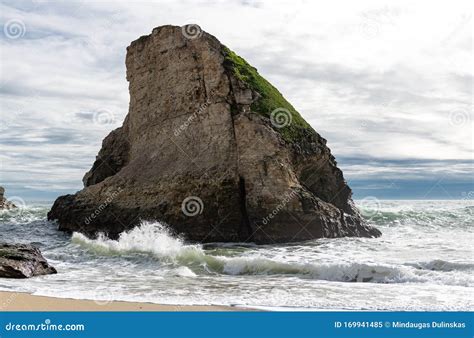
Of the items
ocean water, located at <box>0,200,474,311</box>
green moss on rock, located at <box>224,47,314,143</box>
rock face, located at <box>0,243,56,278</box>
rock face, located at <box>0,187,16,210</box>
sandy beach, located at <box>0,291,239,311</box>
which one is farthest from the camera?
rock face, located at <box>0,187,16,210</box>

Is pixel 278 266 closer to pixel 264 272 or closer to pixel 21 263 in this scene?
pixel 264 272

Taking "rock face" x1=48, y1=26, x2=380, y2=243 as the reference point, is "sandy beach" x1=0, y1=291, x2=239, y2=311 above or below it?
below

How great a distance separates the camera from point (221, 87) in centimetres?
2069

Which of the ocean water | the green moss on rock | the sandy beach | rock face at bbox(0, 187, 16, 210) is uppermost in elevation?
the green moss on rock

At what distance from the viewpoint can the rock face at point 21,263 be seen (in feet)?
41.5

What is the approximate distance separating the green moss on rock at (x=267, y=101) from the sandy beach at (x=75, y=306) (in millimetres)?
11251

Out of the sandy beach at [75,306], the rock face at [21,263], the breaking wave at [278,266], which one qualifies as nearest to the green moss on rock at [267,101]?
the breaking wave at [278,266]

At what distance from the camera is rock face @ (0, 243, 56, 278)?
12.6 m

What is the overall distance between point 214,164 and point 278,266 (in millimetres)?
6268

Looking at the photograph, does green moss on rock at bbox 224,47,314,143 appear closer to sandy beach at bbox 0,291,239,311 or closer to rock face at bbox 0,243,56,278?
rock face at bbox 0,243,56,278

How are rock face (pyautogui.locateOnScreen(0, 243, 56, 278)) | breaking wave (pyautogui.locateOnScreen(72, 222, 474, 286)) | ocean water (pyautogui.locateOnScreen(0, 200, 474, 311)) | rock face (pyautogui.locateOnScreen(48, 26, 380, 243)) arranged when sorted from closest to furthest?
ocean water (pyautogui.locateOnScreen(0, 200, 474, 311))
rock face (pyautogui.locateOnScreen(0, 243, 56, 278))
breaking wave (pyautogui.locateOnScreen(72, 222, 474, 286))
rock face (pyautogui.locateOnScreen(48, 26, 380, 243))

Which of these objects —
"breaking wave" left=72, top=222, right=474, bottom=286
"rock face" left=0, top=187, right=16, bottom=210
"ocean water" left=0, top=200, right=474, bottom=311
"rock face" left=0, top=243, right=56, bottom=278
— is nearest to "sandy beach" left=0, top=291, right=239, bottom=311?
"ocean water" left=0, top=200, right=474, bottom=311

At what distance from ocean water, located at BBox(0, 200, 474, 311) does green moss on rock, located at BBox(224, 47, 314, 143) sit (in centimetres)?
438

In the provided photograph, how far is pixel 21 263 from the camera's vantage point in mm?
13031
